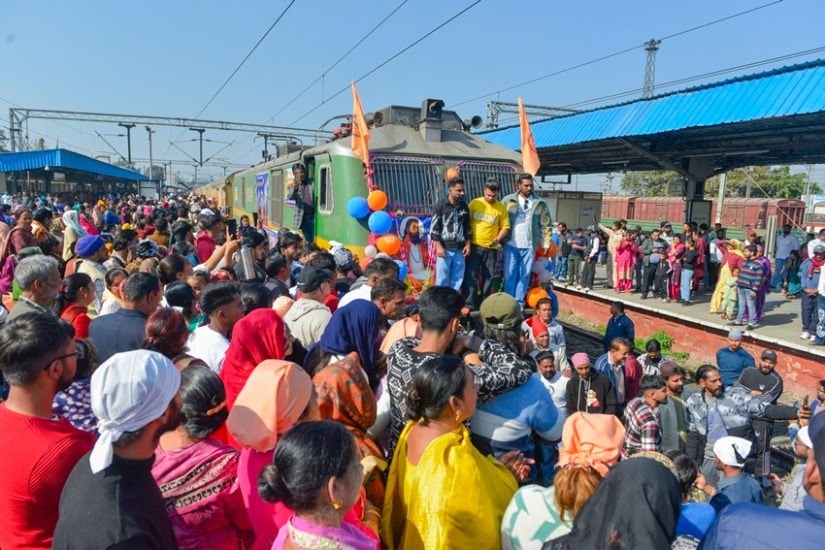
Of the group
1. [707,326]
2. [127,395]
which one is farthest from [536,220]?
[127,395]

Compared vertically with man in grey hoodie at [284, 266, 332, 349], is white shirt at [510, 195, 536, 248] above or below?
above

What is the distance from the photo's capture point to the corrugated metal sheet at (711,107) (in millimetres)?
8422

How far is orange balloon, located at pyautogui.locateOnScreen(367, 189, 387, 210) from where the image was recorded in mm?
6826

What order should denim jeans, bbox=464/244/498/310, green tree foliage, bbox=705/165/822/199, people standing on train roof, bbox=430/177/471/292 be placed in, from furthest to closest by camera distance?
green tree foliage, bbox=705/165/822/199, denim jeans, bbox=464/244/498/310, people standing on train roof, bbox=430/177/471/292

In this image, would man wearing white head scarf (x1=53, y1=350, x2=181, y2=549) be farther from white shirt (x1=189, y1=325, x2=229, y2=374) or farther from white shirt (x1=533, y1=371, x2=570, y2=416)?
white shirt (x1=533, y1=371, x2=570, y2=416)

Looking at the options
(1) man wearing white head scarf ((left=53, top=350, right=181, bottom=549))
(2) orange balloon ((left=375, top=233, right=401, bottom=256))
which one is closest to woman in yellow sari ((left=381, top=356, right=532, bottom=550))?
(1) man wearing white head scarf ((left=53, top=350, right=181, bottom=549))

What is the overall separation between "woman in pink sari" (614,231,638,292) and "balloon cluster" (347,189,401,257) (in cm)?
824

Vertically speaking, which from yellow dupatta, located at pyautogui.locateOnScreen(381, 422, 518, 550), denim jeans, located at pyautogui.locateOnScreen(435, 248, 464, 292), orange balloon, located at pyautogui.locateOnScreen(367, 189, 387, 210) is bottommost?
yellow dupatta, located at pyautogui.locateOnScreen(381, 422, 518, 550)

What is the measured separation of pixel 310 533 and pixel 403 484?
0.62 m

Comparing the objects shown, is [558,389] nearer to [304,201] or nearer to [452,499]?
[452,499]

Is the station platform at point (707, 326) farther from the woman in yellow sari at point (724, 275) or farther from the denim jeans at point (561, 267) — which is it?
the denim jeans at point (561, 267)

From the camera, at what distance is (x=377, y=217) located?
22.4 ft

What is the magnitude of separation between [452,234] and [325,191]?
8.09ft

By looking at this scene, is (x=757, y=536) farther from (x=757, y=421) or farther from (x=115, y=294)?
(x=757, y=421)
